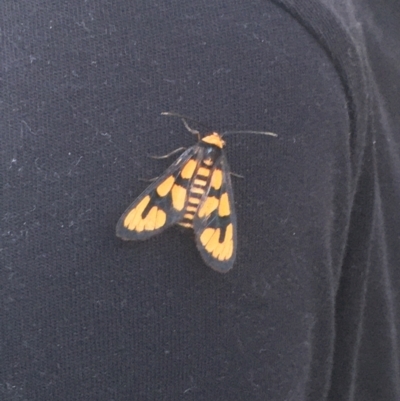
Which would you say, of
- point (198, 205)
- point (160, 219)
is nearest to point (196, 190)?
point (198, 205)

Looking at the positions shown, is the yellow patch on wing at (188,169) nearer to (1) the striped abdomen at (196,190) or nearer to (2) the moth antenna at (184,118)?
(1) the striped abdomen at (196,190)

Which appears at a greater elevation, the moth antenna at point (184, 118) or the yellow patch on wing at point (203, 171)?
the moth antenna at point (184, 118)

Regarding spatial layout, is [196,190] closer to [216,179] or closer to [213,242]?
[216,179]

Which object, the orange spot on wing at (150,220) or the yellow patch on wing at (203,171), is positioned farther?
the yellow patch on wing at (203,171)

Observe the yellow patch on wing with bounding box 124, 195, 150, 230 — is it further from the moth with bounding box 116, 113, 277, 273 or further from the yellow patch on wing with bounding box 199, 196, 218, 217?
the yellow patch on wing with bounding box 199, 196, 218, 217

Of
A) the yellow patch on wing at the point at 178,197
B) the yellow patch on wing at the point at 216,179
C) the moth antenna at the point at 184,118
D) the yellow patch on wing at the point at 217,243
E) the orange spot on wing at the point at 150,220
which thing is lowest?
the yellow patch on wing at the point at 178,197

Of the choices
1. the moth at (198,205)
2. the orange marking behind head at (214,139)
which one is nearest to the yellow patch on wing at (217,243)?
the moth at (198,205)

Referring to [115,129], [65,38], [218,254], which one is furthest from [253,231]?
[65,38]
